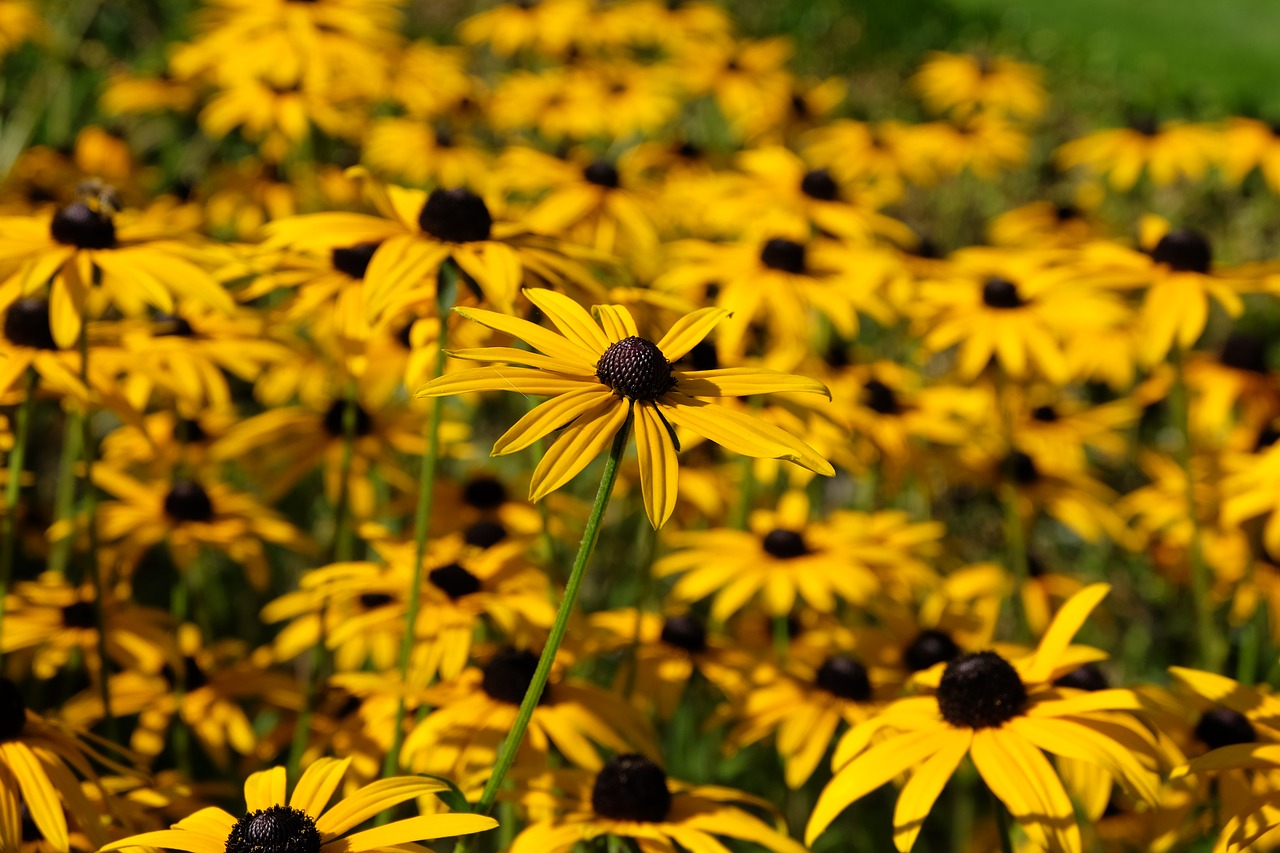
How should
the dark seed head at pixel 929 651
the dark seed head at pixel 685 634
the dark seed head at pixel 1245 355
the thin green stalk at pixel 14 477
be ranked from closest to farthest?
1. the thin green stalk at pixel 14 477
2. the dark seed head at pixel 929 651
3. the dark seed head at pixel 685 634
4. the dark seed head at pixel 1245 355

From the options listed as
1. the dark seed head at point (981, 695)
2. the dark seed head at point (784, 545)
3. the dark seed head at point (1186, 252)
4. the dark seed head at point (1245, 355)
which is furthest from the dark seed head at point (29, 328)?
the dark seed head at point (1245, 355)

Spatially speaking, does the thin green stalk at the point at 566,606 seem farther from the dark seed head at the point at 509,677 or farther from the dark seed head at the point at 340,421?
the dark seed head at the point at 340,421

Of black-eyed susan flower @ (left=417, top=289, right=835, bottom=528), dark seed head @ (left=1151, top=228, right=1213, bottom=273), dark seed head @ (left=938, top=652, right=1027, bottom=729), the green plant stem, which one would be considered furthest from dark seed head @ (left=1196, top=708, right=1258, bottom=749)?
dark seed head @ (left=1151, top=228, right=1213, bottom=273)

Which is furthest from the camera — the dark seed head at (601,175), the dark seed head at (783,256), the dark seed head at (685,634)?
the dark seed head at (601,175)

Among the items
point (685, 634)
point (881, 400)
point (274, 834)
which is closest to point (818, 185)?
point (881, 400)

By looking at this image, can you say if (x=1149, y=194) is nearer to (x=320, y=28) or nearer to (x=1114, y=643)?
(x=1114, y=643)

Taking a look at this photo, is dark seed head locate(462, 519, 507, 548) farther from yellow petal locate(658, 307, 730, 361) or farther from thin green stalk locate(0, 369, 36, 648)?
yellow petal locate(658, 307, 730, 361)

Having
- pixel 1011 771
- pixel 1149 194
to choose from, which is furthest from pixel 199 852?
pixel 1149 194
